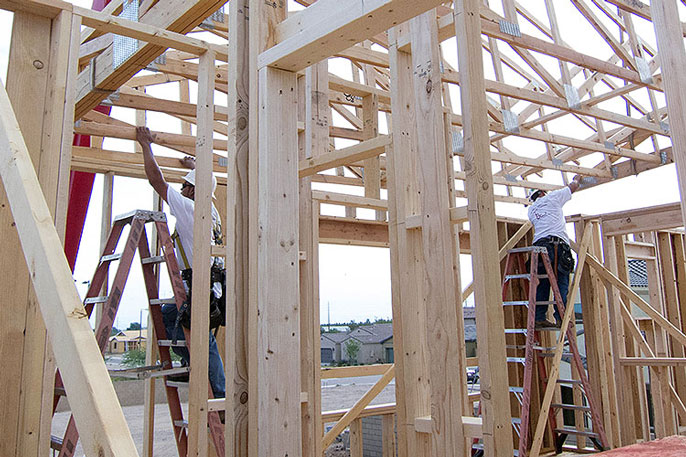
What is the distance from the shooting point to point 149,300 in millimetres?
3701

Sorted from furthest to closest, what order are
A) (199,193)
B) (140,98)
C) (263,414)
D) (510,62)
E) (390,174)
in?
1. (510,62)
2. (140,98)
3. (390,174)
4. (199,193)
5. (263,414)

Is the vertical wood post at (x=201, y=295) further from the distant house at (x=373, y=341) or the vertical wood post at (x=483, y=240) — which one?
the distant house at (x=373, y=341)

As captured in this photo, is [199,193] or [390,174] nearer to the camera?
[199,193]

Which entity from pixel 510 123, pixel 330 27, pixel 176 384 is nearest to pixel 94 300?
pixel 176 384

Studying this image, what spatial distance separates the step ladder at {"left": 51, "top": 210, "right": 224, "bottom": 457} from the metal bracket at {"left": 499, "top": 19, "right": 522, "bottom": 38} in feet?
11.1

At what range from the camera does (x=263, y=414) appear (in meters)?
2.12

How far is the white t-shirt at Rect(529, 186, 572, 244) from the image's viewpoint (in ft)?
19.7

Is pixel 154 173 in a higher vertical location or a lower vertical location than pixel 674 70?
higher

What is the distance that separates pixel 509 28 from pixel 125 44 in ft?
11.1

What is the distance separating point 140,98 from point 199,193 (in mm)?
3042

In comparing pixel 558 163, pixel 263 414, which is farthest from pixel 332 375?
pixel 558 163

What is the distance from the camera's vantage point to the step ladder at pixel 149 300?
11.3 ft

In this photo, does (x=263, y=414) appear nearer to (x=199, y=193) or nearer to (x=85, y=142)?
(x=199, y=193)

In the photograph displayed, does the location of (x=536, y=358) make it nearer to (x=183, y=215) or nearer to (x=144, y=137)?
(x=183, y=215)
